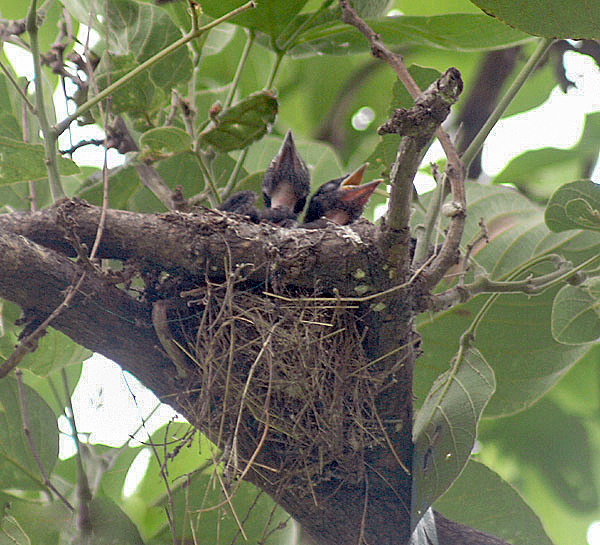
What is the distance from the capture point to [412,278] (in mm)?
1412

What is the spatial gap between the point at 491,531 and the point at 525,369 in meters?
0.45

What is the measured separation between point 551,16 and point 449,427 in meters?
0.81

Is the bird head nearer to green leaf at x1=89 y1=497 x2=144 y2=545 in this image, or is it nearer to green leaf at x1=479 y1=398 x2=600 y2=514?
green leaf at x1=89 y1=497 x2=144 y2=545

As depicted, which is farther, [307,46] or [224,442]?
[307,46]

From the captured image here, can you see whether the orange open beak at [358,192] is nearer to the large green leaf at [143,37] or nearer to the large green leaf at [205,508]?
the large green leaf at [143,37]

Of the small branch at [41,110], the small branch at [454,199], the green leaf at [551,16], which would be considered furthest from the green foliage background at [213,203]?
the green leaf at [551,16]

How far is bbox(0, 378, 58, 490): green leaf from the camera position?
1885 mm

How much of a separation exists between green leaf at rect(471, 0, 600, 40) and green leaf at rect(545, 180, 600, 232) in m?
0.37

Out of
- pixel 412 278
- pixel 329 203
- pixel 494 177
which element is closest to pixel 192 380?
pixel 412 278

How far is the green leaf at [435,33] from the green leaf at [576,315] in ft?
2.28

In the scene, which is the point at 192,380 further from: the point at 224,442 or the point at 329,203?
the point at 329,203

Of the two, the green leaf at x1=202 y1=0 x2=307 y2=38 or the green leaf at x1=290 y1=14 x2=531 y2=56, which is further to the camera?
the green leaf at x1=290 y1=14 x2=531 y2=56

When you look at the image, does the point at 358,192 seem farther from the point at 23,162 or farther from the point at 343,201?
the point at 23,162

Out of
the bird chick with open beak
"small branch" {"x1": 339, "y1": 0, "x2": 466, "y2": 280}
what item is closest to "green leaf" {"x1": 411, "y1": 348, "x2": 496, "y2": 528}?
"small branch" {"x1": 339, "y1": 0, "x2": 466, "y2": 280}
